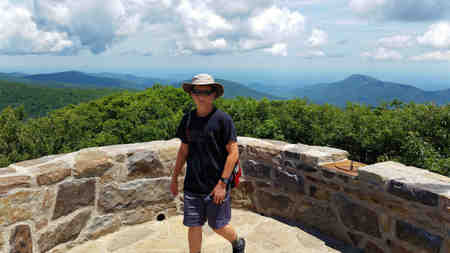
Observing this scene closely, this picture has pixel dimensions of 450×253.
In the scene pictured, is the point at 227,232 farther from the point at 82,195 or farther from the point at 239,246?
the point at 82,195

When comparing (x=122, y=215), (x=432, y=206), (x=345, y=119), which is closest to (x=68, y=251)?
(x=122, y=215)

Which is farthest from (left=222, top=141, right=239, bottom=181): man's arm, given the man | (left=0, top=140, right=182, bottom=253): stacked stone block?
(left=0, top=140, right=182, bottom=253): stacked stone block

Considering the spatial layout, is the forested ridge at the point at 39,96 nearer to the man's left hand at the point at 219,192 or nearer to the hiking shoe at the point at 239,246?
the hiking shoe at the point at 239,246

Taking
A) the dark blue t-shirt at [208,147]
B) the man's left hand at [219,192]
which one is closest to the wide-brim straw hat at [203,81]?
the dark blue t-shirt at [208,147]

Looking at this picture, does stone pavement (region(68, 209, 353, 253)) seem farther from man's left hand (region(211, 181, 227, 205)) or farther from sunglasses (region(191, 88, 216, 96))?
sunglasses (region(191, 88, 216, 96))

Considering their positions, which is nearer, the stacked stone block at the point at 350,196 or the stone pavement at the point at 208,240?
the stacked stone block at the point at 350,196

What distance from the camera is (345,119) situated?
4.51 m

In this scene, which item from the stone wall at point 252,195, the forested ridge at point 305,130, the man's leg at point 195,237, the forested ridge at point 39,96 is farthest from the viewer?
the forested ridge at point 39,96

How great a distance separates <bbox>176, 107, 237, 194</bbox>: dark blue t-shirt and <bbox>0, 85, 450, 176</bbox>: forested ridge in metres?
2.32

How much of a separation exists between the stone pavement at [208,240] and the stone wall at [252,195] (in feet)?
0.41

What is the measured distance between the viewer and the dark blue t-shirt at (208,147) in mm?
2439

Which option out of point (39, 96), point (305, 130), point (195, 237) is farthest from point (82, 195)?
point (39, 96)

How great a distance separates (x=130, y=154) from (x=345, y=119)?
3.03 meters

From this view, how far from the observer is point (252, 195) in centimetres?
399
